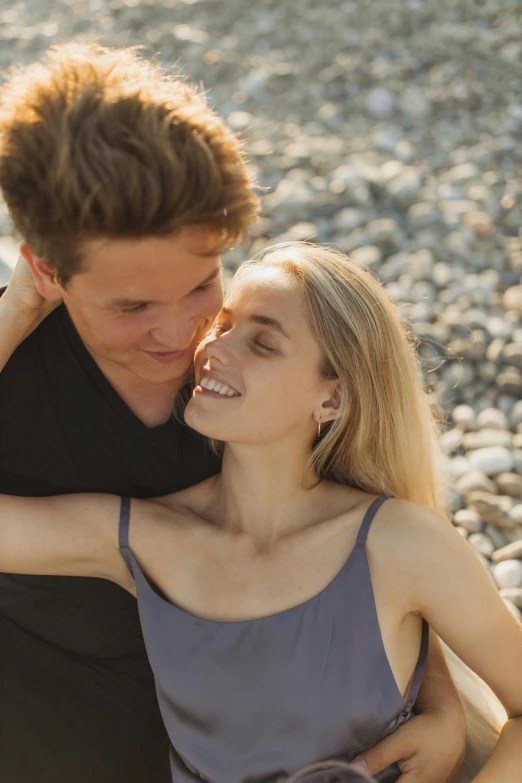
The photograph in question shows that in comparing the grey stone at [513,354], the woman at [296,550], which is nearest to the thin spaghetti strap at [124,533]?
the woman at [296,550]

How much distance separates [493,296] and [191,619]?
2828mm

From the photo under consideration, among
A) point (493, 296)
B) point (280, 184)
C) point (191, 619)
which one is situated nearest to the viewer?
point (191, 619)

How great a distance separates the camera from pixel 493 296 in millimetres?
4535

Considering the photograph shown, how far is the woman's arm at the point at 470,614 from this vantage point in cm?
→ 202

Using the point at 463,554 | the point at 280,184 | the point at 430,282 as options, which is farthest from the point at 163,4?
the point at 463,554

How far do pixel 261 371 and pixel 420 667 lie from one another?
0.77 metres

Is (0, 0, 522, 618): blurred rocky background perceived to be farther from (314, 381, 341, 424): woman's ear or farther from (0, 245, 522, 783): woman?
(314, 381, 341, 424): woman's ear

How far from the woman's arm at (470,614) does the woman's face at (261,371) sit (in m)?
0.37

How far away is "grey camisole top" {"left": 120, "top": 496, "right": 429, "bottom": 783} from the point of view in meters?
2.07

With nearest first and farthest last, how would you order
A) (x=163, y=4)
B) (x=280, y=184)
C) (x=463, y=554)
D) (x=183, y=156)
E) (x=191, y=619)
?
(x=183, y=156)
(x=463, y=554)
(x=191, y=619)
(x=280, y=184)
(x=163, y=4)

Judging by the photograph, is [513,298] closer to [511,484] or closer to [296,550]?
[511,484]

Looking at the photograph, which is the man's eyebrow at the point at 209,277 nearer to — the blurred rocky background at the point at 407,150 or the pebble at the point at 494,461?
the blurred rocky background at the point at 407,150

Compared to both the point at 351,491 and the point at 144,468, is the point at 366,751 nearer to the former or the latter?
the point at 351,491

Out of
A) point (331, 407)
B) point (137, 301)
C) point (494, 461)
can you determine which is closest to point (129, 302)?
point (137, 301)
